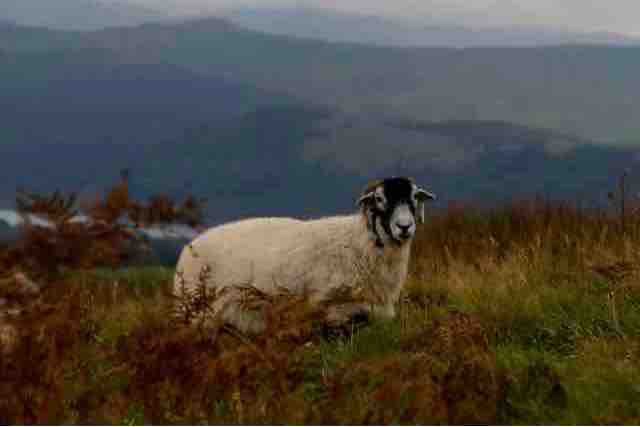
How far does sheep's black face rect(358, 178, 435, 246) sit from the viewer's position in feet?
26.7

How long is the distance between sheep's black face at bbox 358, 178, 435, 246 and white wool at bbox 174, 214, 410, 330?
0.39ft

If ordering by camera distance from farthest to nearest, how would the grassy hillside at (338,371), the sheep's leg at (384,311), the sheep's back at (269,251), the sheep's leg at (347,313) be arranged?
the sheep's back at (269,251) → the sheep's leg at (384,311) → the sheep's leg at (347,313) → the grassy hillside at (338,371)

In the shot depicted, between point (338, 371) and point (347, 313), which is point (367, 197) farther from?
point (338, 371)

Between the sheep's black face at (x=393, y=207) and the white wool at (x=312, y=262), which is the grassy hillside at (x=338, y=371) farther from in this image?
the sheep's black face at (x=393, y=207)

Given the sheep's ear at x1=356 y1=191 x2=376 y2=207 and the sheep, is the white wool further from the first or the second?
the sheep's ear at x1=356 y1=191 x2=376 y2=207

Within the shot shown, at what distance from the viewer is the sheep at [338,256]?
27.1ft

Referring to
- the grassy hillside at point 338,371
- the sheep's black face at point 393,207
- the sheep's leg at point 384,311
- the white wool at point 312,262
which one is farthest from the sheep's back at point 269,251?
the grassy hillside at point 338,371

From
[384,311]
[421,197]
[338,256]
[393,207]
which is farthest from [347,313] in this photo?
[421,197]

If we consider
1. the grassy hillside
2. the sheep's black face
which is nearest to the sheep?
→ the sheep's black face

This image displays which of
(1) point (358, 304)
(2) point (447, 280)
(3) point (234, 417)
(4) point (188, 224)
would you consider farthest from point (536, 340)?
(4) point (188, 224)

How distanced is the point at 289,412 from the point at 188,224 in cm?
96

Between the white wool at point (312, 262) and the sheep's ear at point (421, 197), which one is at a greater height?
the sheep's ear at point (421, 197)

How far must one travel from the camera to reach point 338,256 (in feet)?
27.7

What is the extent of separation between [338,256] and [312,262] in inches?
8.3
